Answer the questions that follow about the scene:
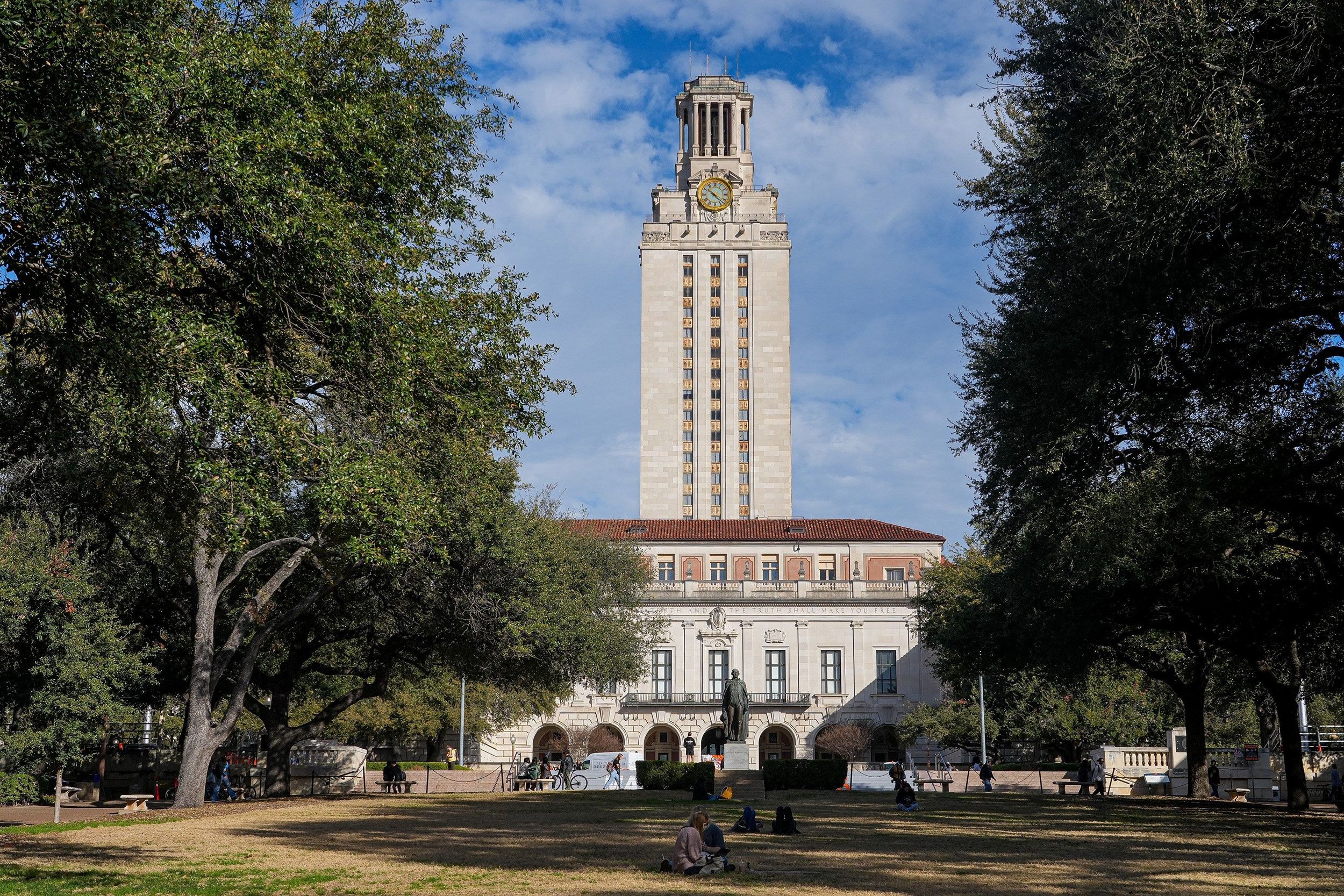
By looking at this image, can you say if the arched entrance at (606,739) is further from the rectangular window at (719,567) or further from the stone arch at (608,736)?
the rectangular window at (719,567)

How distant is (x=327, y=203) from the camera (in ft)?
45.8

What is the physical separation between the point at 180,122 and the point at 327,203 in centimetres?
215

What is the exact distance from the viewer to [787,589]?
8744 centimetres

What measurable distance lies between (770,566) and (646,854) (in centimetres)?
7435

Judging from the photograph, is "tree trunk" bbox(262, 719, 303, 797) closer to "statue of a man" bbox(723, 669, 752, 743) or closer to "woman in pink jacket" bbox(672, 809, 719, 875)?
"statue of a man" bbox(723, 669, 752, 743)

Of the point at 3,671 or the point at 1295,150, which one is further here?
the point at 3,671

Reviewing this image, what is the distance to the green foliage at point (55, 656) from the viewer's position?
32719 mm

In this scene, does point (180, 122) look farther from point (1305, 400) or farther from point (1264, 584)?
point (1264, 584)

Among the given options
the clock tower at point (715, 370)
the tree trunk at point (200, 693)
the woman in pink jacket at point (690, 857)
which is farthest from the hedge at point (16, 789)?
the clock tower at point (715, 370)

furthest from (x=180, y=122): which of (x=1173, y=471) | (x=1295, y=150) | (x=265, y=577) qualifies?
(x=265, y=577)

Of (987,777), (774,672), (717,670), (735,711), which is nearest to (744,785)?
(735,711)

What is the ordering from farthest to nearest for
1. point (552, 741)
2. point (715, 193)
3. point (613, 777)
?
point (715, 193)
point (552, 741)
point (613, 777)

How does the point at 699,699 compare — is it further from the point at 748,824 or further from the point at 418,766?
the point at 748,824

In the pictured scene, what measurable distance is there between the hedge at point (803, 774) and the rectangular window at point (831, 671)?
4744cm
